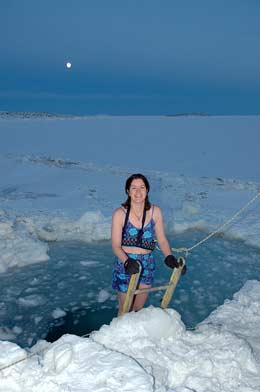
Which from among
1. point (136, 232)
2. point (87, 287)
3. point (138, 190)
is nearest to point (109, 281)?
point (87, 287)

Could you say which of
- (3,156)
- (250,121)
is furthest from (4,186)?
(250,121)

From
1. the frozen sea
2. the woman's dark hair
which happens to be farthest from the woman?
the frozen sea

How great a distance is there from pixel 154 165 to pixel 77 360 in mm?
12538

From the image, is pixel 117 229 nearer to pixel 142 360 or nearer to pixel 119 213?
pixel 119 213

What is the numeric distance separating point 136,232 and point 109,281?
230 cm

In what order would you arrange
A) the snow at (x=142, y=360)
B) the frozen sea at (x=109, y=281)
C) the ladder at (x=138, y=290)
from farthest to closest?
the ladder at (x=138, y=290) → the frozen sea at (x=109, y=281) → the snow at (x=142, y=360)

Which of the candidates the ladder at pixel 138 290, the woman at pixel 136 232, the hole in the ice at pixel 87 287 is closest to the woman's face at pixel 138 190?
the woman at pixel 136 232

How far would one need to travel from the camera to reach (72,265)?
5.90 m

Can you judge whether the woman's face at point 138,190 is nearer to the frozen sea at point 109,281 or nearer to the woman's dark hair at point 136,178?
the woman's dark hair at point 136,178

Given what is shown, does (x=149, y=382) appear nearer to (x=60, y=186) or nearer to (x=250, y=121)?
(x=60, y=186)

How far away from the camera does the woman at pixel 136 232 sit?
3.24 metres

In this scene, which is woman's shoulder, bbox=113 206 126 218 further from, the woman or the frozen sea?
the frozen sea

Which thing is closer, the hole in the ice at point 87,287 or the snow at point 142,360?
the snow at point 142,360

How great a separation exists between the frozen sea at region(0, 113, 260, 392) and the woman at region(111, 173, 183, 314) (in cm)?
38
